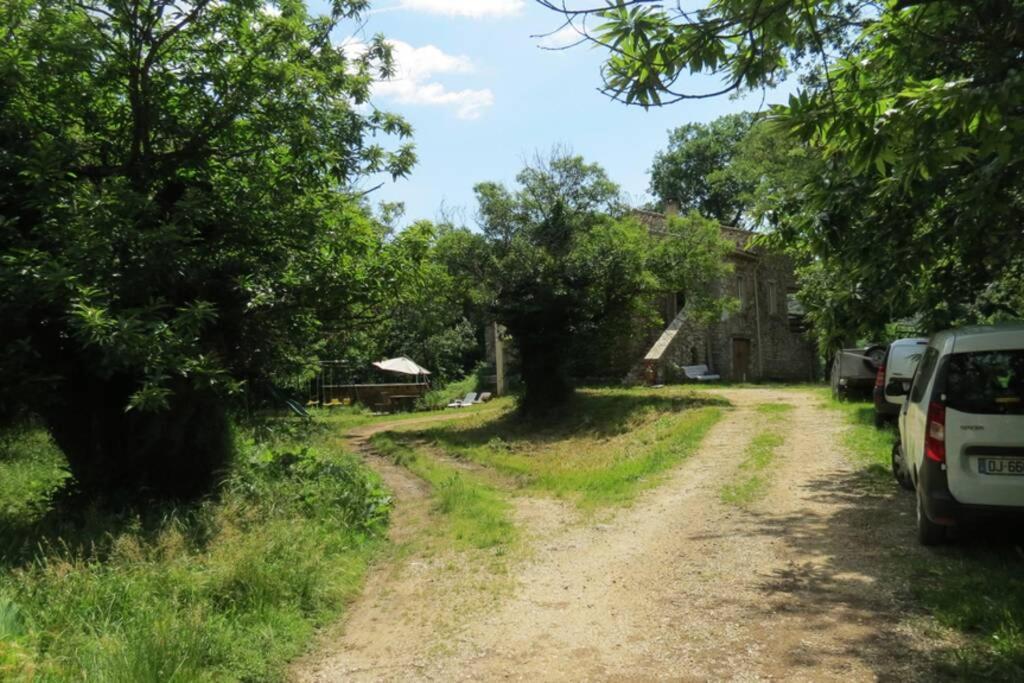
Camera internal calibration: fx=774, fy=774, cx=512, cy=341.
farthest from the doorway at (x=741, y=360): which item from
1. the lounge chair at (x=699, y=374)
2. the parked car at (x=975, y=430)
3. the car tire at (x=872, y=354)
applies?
the parked car at (x=975, y=430)

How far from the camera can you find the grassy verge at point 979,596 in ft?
14.6

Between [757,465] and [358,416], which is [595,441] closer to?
[757,465]

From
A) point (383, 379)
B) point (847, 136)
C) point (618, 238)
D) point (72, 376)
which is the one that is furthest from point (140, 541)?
point (383, 379)

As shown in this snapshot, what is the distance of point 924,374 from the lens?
7484mm

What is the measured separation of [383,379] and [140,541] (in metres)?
30.9

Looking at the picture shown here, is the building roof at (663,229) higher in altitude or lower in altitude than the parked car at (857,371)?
higher

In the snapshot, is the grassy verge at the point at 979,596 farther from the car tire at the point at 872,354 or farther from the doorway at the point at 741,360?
the doorway at the point at 741,360

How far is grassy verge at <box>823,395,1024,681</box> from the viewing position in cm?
446

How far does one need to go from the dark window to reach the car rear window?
42 centimetres

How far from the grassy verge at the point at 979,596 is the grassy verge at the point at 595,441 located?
13.6 ft

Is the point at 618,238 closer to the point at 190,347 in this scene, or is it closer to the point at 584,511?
the point at 584,511

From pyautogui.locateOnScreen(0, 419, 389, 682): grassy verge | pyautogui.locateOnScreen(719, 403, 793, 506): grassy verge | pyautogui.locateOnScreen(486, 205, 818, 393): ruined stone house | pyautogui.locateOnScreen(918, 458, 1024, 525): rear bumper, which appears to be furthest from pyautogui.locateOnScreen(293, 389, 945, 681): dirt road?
pyautogui.locateOnScreen(486, 205, 818, 393): ruined stone house

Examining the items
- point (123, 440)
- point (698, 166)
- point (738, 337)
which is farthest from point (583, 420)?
point (698, 166)

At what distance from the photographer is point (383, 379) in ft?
125
